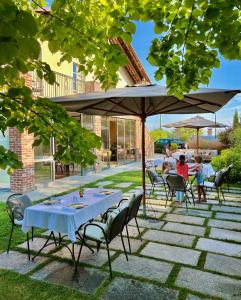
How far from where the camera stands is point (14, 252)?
13.5 feet

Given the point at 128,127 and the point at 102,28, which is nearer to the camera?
the point at 102,28

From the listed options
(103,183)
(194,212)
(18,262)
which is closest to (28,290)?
(18,262)

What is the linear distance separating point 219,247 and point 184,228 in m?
0.93

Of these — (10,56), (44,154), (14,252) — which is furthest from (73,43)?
(44,154)

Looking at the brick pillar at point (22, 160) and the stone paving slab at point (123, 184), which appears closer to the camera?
the brick pillar at point (22, 160)

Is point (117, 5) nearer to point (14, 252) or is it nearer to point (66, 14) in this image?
point (66, 14)

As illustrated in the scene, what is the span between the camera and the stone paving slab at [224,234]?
4.66 m

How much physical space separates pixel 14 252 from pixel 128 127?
13.3 metres

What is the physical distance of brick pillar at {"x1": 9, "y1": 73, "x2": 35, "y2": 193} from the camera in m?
8.21

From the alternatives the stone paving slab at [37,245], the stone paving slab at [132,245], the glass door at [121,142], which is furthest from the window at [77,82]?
the stone paving slab at [132,245]

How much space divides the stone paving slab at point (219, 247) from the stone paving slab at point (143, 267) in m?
0.88

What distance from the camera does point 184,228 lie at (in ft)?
16.9

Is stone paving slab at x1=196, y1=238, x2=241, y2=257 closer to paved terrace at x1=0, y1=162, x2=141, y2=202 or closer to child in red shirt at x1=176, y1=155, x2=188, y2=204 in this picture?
child in red shirt at x1=176, y1=155, x2=188, y2=204

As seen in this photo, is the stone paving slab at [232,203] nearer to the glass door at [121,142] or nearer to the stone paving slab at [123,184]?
the stone paving slab at [123,184]
